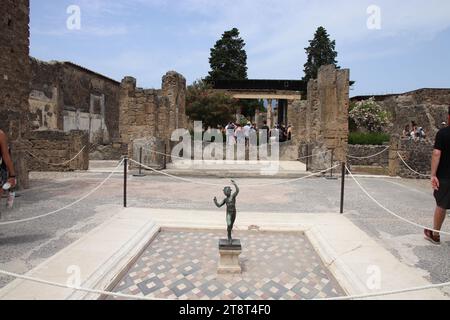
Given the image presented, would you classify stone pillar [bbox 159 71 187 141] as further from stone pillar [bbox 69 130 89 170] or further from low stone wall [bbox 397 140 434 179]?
low stone wall [bbox 397 140 434 179]

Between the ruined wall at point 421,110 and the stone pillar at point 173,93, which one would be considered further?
the ruined wall at point 421,110

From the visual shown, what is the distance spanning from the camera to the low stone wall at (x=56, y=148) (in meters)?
13.1

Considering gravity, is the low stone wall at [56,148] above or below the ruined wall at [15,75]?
below

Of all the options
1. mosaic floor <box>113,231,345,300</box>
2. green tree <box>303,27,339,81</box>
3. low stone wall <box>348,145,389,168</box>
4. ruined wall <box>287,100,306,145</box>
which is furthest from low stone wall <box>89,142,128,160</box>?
green tree <box>303,27,339,81</box>

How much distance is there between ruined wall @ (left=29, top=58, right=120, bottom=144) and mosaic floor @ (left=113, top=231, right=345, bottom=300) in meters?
16.2

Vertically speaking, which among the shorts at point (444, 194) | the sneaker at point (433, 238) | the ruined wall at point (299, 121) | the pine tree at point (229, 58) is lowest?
the sneaker at point (433, 238)

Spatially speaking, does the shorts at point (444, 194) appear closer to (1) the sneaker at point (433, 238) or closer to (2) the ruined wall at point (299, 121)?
(1) the sneaker at point (433, 238)

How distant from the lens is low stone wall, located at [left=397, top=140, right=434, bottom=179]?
12.0 metres

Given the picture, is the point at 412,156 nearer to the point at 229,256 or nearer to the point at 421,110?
the point at 229,256

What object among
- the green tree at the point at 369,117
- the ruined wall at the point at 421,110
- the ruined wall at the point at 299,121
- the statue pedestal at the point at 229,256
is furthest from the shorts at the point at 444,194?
the green tree at the point at 369,117

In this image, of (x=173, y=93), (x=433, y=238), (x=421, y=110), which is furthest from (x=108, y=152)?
(x=421, y=110)

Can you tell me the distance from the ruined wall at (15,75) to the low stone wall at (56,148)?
4.34 m

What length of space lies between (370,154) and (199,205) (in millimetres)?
14586

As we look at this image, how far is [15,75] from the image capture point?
8508mm
